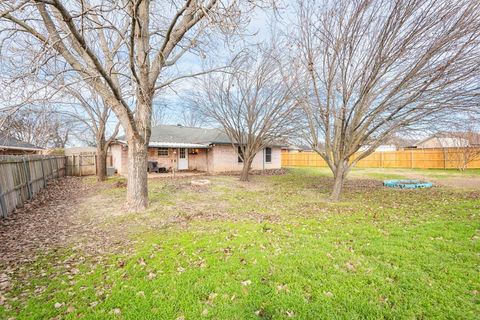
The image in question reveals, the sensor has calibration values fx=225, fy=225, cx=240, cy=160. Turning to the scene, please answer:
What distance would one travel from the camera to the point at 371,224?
557 centimetres

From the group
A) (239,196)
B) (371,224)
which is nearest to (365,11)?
(371,224)

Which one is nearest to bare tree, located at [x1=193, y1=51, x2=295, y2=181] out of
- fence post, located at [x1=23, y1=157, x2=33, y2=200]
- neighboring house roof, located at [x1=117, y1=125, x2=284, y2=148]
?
neighboring house roof, located at [x1=117, y1=125, x2=284, y2=148]

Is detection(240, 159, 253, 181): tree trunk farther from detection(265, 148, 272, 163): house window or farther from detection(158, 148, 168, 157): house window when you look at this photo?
detection(265, 148, 272, 163): house window

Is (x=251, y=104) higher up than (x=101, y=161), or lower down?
higher up

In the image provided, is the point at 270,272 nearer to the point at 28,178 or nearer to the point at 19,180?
the point at 19,180

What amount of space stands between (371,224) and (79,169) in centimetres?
1952

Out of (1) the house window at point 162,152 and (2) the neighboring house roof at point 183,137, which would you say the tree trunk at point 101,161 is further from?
(1) the house window at point 162,152

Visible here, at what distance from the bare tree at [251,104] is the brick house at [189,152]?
4.19 meters

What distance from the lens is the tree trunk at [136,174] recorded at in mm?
6930

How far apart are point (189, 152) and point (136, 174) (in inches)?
542

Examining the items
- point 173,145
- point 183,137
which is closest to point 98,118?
point 173,145

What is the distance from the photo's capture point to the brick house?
18.2 metres

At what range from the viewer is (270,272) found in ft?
11.2

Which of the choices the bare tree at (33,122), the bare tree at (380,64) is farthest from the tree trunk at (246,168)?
the bare tree at (33,122)
